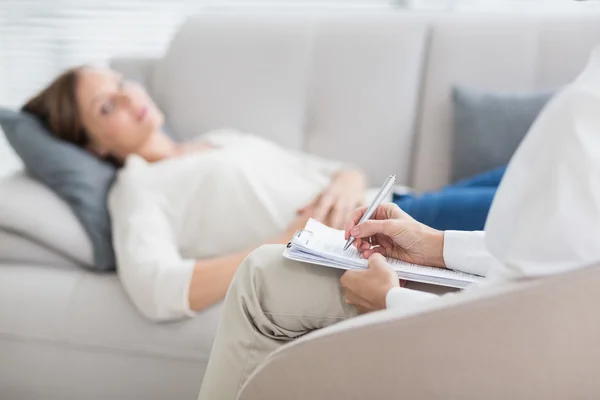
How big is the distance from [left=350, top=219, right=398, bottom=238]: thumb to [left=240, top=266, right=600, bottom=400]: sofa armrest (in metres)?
0.29

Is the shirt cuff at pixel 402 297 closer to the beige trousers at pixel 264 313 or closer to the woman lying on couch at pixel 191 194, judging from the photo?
the beige trousers at pixel 264 313

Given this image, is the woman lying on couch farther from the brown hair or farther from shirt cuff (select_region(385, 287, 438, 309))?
shirt cuff (select_region(385, 287, 438, 309))

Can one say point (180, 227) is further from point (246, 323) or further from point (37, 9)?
point (37, 9)

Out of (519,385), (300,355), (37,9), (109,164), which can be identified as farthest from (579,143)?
(37,9)

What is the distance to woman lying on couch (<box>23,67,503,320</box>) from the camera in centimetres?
143

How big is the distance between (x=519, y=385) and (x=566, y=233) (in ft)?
0.60

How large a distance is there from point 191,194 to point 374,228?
2.38 ft

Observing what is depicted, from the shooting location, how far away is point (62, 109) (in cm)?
181

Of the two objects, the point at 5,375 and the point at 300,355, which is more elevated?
the point at 300,355

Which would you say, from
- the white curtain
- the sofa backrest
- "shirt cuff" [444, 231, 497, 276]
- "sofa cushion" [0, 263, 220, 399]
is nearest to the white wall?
the white curtain

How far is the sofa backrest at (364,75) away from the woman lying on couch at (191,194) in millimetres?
109

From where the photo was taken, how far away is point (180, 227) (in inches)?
65.5

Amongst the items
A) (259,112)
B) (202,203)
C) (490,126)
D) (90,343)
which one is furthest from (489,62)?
(90,343)

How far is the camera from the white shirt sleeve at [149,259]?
55.6 inches
